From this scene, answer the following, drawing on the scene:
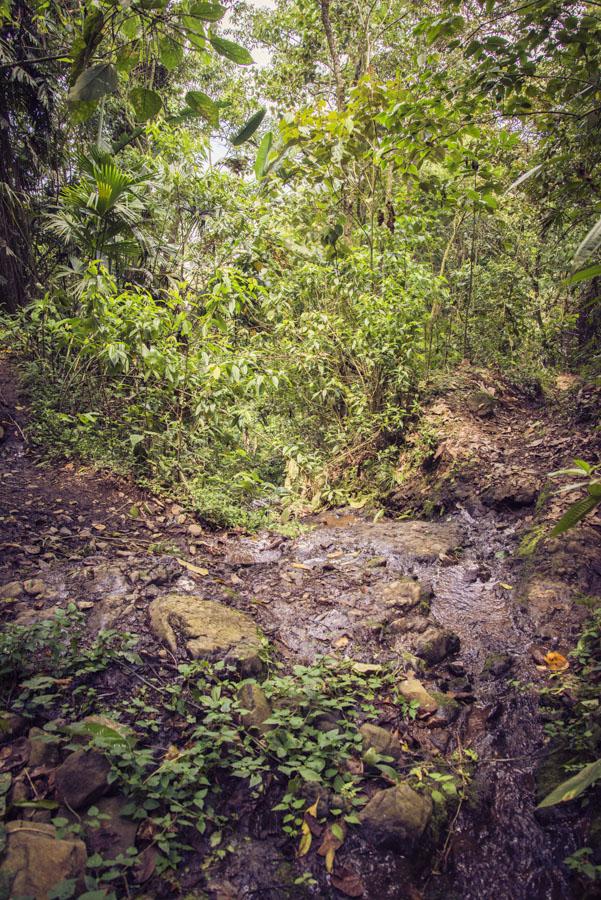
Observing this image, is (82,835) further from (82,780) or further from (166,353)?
(166,353)

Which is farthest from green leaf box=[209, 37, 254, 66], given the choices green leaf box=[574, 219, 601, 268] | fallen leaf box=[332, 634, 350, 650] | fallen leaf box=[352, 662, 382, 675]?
fallen leaf box=[332, 634, 350, 650]

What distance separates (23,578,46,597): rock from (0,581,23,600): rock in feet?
0.11

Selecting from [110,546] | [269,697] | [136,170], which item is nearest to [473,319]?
[136,170]

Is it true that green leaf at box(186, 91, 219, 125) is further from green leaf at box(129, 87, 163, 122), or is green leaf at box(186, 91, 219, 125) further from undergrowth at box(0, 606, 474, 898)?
undergrowth at box(0, 606, 474, 898)

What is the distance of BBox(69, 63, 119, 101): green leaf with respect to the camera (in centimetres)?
104

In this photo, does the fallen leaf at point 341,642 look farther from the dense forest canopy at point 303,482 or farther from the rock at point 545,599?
the rock at point 545,599

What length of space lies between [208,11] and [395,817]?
2410mm

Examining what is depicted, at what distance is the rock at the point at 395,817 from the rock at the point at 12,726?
1272 millimetres

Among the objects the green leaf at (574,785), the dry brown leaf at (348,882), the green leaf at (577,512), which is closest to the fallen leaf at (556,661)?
the dry brown leaf at (348,882)

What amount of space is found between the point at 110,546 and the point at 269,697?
1780 mm

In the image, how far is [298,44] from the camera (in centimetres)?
827

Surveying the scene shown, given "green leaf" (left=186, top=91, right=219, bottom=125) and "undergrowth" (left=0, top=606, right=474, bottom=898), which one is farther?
"undergrowth" (left=0, top=606, right=474, bottom=898)

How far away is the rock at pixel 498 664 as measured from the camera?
2598mm

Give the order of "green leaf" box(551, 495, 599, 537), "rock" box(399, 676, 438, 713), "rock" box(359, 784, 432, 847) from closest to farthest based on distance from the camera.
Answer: "green leaf" box(551, 495, 599, 537)
"rock" box(359, 784, 432, 847)
"rock" box(399, 676, 438, 713)
